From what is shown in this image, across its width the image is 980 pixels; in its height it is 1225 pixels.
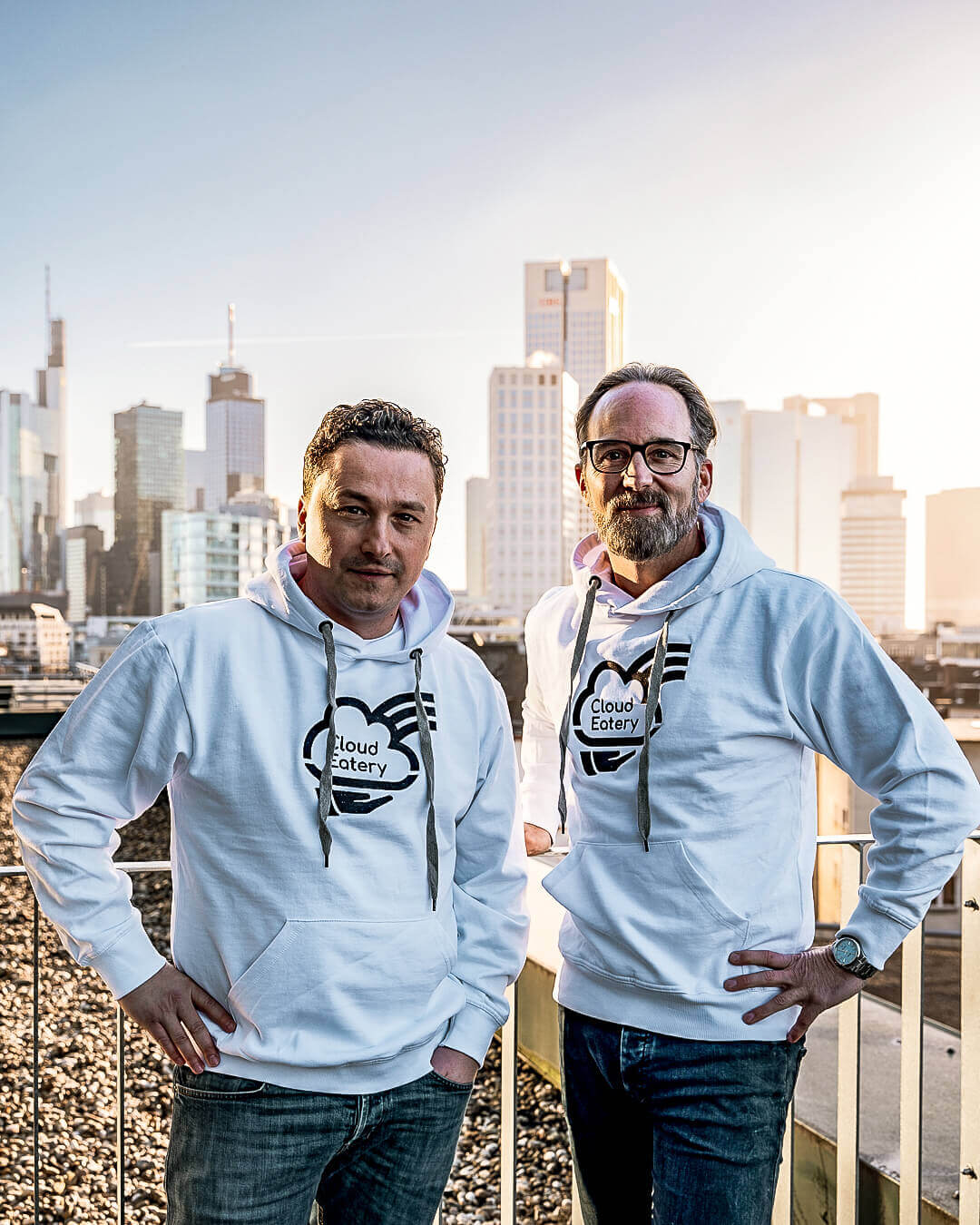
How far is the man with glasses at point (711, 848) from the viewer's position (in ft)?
4.45

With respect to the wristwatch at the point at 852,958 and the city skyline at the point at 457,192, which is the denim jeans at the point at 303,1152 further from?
the city skyline at the point at 457,192

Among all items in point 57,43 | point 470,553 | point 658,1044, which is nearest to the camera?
point 658,1044

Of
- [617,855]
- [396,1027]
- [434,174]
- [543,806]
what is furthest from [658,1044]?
[434,174]

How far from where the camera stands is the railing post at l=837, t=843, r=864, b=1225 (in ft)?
6.09

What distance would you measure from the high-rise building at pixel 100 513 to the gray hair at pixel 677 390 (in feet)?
278

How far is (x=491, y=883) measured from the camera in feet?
4.65

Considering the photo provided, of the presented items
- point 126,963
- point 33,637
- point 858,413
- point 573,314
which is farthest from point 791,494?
point 126,963

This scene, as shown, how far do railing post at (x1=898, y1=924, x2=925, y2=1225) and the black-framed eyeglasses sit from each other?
0.97 meters

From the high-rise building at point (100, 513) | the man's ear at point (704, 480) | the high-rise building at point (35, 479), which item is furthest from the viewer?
the high-rise building at point (100, 513)

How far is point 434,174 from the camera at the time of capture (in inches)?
3388

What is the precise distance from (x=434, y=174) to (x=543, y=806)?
91.5m

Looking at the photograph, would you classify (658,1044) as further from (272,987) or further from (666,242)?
(666,242)

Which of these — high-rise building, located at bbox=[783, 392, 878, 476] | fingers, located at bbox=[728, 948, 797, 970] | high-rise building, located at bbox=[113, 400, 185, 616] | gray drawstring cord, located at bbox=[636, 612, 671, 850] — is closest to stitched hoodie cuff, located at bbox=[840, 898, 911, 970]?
fingers, located at bbox=[728, 948, 797, 970]

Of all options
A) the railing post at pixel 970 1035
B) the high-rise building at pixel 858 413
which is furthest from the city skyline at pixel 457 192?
the railing post at pixel 970 1035
